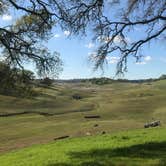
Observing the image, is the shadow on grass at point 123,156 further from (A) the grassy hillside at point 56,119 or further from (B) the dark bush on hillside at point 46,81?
(A) the grassy hillside at point 56,119

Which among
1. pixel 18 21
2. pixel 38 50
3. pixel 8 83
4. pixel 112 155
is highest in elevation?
pixel 18 21

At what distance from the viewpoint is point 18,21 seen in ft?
67.5

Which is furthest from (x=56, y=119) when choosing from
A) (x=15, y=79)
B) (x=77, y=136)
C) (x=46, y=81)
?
(x=15, y=79)

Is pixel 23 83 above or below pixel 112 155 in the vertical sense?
above

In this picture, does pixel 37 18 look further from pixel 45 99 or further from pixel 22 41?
pixel 45 99

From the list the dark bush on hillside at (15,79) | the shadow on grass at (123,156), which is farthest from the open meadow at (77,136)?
the dark bush on hillside at (15,79)

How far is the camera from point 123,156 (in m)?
16.5

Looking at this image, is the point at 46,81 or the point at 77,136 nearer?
the point at 46,81

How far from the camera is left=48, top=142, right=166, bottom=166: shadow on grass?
15062mm

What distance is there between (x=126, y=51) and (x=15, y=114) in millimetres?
59581

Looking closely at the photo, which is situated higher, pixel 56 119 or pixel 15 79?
pixel 56 119

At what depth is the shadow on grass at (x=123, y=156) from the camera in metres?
15.1

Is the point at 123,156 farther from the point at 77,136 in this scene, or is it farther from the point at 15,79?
the point at 77,136

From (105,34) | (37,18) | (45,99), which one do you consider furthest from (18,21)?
(45,99)
